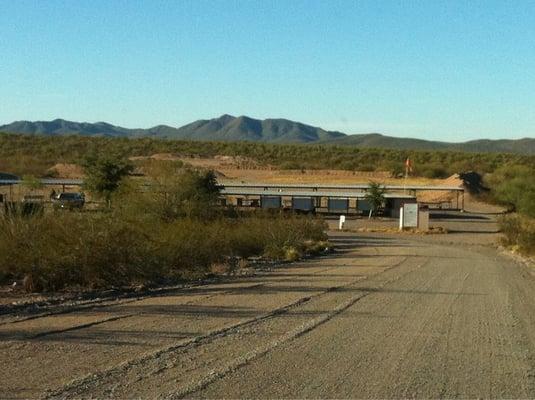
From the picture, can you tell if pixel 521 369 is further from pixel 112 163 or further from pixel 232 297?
pixel 112 163

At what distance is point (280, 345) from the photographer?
35.8 feet

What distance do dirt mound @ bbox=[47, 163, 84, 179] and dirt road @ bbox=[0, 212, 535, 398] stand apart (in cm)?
9363

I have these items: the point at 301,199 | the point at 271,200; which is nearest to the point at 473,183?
the point at 301,199

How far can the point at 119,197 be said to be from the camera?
110ft

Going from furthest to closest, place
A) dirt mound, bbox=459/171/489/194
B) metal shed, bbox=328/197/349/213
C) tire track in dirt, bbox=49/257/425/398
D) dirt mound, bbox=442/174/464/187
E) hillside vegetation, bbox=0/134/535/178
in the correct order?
hillside vegetation, bbox=0/134/535/178, dirt mound, bbox=442/174/464/187, dirt mound, bbox=459/171/489/194, metal shed, bbox=328/197/349/213, tire track in dirt, bbox=49/257/425/398

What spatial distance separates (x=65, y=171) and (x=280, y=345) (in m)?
106

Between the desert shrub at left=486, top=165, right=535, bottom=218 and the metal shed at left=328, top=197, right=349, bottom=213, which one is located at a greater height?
the desert shrub at left=486, top=165, right=535, bottom=218

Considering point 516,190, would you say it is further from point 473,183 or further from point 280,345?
point 280,345

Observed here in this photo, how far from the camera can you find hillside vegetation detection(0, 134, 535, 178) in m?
128

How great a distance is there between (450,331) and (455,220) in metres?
61.8

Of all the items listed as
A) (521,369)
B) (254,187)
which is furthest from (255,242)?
(254,187)

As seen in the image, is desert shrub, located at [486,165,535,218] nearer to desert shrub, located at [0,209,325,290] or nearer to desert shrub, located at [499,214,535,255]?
desert shrub, located at [499,214,535,255]

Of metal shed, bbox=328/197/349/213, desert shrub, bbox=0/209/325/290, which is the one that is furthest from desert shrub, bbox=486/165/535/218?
desert shrub, bbox=0/209/325/290

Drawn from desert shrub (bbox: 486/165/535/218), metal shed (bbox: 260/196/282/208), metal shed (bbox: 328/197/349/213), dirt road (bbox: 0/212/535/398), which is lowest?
metal shed (bbox: 328/197/349/213)
